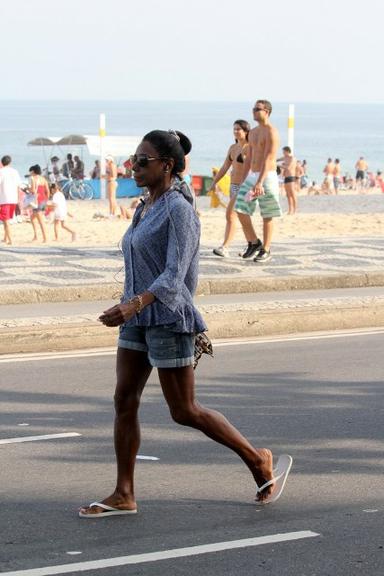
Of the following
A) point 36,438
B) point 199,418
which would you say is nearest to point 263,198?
point 36,438

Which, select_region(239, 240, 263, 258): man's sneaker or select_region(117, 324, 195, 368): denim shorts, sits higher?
select_region(117, 324, 195, 368): denim shorts

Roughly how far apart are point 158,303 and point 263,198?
9998mm

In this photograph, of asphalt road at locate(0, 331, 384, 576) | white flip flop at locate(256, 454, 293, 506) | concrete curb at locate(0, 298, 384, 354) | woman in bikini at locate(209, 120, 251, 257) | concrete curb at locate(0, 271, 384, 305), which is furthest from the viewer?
woman in bikini at locate(209, 120, 251, 257)

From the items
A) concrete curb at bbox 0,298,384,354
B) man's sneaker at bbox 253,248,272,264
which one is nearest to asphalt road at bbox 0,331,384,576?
concrete curb at bbox 0,298,384,354

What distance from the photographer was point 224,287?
14.9 metres

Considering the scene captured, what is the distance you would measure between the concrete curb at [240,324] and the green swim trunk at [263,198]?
8.24ft

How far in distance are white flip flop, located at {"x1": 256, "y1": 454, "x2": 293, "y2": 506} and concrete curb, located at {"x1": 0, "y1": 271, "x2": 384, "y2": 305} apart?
7.00 metres

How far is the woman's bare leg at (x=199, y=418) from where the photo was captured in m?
6.32

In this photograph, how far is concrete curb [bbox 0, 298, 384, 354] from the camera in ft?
38.0

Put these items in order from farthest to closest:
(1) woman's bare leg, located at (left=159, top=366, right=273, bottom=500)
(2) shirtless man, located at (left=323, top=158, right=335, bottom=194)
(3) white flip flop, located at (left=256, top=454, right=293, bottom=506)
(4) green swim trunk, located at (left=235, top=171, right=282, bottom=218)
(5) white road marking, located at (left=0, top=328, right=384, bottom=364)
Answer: (2) shirtless man, located at (left=323, top=158, right=335, bottom=194)
(4) green swim trunk, located at (left=235, top=171, right=282, bottom=218)
(5) white road marking, located at (left=0, top=328, right=384, bottom=364)
(3) white flip flop, located at (left=256, top=454, right=293, bottom=506)
(1) woman's bare leg, located at (left=159, top=366, right=273, bottom=500)

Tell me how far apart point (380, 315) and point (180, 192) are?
744cm

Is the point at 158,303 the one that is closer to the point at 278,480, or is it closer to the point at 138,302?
the point at 138,302

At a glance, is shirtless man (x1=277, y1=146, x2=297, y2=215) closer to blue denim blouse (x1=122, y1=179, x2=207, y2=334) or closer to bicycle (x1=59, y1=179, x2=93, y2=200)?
bicycle (x1=59, y1=179, x2=93, y2=200)

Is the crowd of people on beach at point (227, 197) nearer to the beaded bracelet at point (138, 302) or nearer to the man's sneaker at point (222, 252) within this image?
the man's sneaker at point (222, 252)
